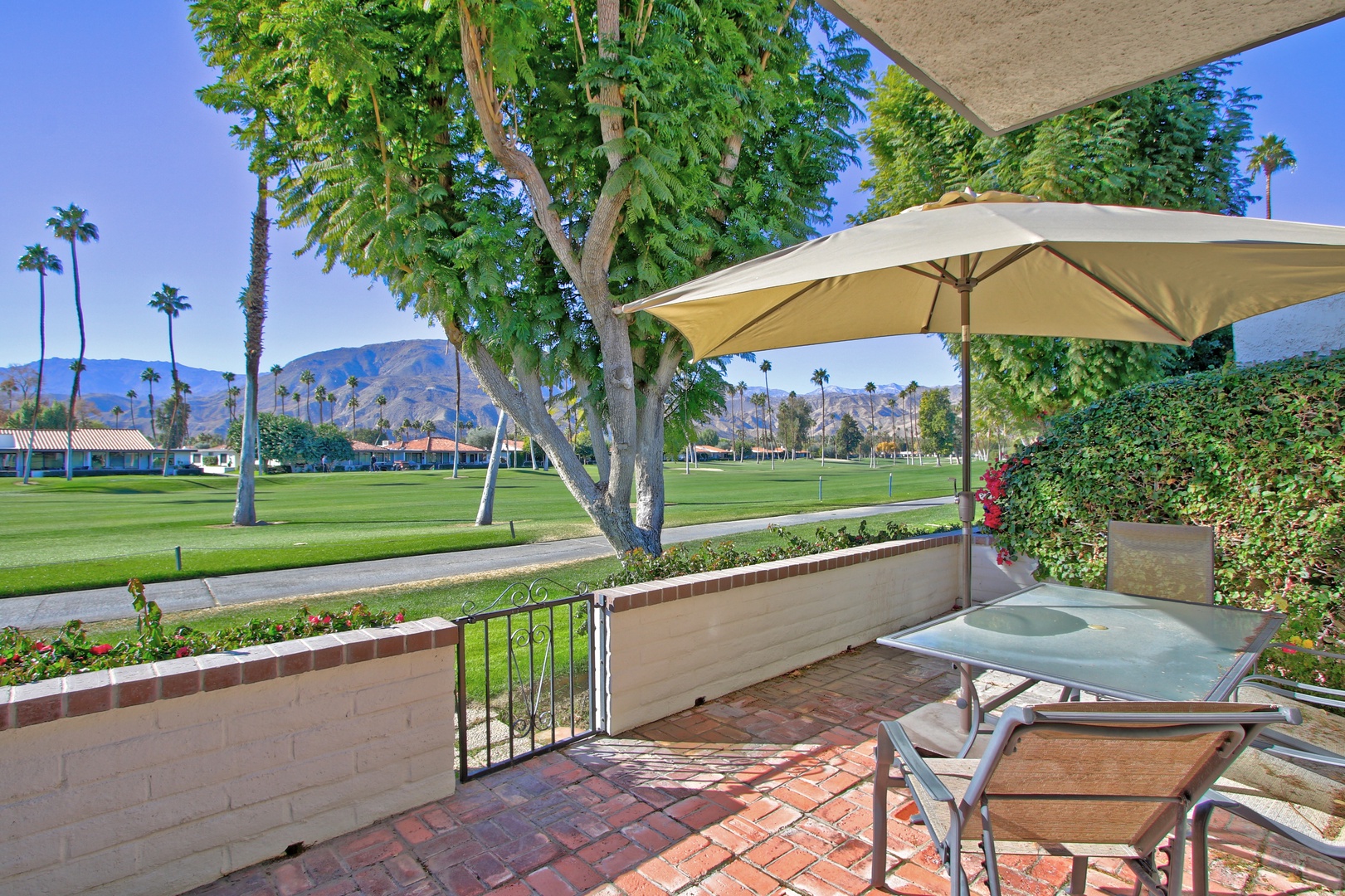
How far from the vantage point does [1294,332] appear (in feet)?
19.7

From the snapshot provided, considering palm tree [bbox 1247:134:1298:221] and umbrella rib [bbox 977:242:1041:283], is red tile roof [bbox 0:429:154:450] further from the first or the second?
palm tree [bbox 1247:134:1298:221]

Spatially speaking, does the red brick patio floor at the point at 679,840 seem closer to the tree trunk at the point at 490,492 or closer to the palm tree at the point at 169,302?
the tree trunk at the point at 490,492

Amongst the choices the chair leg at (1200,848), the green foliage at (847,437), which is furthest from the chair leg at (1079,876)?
the green foliage at (847,437)

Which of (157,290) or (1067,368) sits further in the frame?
(157,290)

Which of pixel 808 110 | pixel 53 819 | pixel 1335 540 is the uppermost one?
pixel 808 110

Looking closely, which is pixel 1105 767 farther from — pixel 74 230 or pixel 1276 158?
pixel 74 230

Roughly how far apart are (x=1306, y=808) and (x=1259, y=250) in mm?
2276

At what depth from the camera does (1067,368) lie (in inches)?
334

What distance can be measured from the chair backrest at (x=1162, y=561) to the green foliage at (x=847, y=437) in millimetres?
104558

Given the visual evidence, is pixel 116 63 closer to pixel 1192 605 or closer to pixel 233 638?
pixel 233 638

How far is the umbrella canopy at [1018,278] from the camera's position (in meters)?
2.31

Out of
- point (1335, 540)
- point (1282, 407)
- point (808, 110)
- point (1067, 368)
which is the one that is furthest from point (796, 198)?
point (1335, 540)

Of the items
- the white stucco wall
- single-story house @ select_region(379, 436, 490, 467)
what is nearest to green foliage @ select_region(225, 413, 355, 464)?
single-story house @ select_region(379, 436, 490, 467)

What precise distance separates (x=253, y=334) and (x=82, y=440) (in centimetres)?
8020
